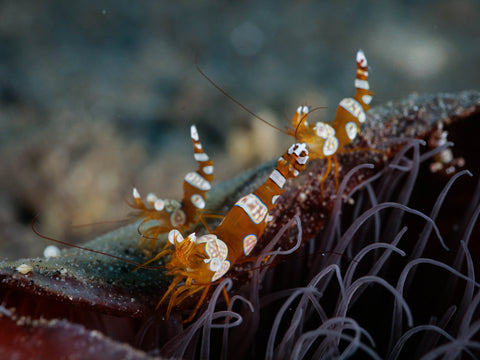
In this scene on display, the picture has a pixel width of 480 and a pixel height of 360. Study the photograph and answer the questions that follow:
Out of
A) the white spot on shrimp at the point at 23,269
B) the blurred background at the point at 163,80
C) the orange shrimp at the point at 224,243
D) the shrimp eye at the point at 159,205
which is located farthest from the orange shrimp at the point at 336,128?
the blurred background at the point at 163,80

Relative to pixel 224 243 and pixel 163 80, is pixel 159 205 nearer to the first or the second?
pixel 224 243

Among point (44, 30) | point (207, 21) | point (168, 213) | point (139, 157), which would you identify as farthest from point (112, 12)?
point (168, 213)

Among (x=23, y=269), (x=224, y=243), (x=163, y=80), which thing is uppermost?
(x=163, y=80)

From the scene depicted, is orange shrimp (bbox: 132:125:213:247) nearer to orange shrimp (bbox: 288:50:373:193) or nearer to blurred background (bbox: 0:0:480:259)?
orange shrimp (bbox: 288:50:373:193)

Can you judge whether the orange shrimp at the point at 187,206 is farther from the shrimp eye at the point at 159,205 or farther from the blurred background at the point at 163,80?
the blurred background at the point at 163,80

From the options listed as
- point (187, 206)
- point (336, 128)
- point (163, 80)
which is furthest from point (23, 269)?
point (163, 80)

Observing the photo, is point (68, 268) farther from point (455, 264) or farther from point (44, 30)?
point (44, 30)

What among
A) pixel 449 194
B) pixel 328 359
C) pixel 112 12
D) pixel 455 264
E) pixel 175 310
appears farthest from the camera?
pixel 112 12
